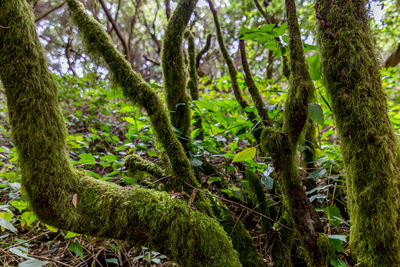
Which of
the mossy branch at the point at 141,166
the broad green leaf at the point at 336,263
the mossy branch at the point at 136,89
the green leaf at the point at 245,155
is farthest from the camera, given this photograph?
the mossy branch at the point at 141,166

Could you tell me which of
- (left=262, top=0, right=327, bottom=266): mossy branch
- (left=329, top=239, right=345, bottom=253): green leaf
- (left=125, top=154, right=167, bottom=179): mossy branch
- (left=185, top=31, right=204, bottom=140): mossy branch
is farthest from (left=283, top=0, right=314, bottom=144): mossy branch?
(left=185, top=31, right=204, bottom=140): mossy branch

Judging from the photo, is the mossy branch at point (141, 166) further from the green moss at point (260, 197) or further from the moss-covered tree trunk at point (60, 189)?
the green moss at point (260, 197)

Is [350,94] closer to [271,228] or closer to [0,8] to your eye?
[271,228]

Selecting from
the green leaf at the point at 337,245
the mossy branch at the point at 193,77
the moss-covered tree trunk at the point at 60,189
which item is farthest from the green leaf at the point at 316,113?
the mossy branch at the point at 193,77

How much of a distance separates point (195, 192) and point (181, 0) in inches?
59.5

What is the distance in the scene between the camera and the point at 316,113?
1.06 m

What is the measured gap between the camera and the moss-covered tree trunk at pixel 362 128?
0.95 m

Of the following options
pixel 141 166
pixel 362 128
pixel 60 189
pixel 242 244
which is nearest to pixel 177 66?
pixel 141 166

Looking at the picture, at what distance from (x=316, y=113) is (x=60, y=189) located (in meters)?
1.33

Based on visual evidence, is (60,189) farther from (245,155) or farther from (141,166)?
(245,155)

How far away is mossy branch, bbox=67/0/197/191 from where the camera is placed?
1416 mm

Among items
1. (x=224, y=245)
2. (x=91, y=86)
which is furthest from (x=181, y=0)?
(x=91, y=86)

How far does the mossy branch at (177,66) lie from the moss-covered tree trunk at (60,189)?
28.6 inches

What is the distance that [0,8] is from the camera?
3.44ft
